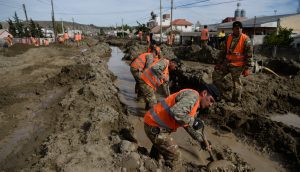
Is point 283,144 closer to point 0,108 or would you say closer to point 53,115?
point 53,115

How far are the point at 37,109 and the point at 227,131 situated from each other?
4.80 metres

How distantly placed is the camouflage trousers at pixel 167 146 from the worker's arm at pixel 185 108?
20.6 inches

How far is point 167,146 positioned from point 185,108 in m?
0.79

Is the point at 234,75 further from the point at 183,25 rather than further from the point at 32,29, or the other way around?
the point at 183,25

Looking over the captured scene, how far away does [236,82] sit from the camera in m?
5.95

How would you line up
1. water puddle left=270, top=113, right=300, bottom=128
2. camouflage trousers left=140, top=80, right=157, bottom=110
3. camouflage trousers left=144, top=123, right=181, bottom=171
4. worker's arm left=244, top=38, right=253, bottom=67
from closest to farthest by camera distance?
camouflage trousers left=144, top=123, right=181, bottom=171 → camouflage trousers left=140, top=80, right=157, bottom=110 → worker's arm left=244, top=38, right=253, bottom=67 → water puddle left=270, top=113, right=300, bottom=128

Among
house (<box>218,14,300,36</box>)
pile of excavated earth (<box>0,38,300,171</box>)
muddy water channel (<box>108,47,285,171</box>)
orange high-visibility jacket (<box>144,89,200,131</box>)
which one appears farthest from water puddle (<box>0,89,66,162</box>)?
house (<box>218,14,300,36</box>)

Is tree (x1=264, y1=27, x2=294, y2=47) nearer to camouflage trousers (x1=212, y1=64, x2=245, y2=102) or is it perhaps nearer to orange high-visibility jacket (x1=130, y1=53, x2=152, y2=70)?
camouflage trousers (x1=212, y1=64, x2=245, y2=102)

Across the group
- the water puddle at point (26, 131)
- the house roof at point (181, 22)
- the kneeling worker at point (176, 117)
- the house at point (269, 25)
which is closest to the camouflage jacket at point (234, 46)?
the kneeling worker at point (176, 117)

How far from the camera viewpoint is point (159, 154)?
3.49m

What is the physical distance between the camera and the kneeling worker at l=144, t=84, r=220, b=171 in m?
2.62

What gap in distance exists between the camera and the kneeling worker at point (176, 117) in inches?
103

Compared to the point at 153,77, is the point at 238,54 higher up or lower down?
higher up

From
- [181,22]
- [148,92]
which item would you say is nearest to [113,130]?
[148,92]
